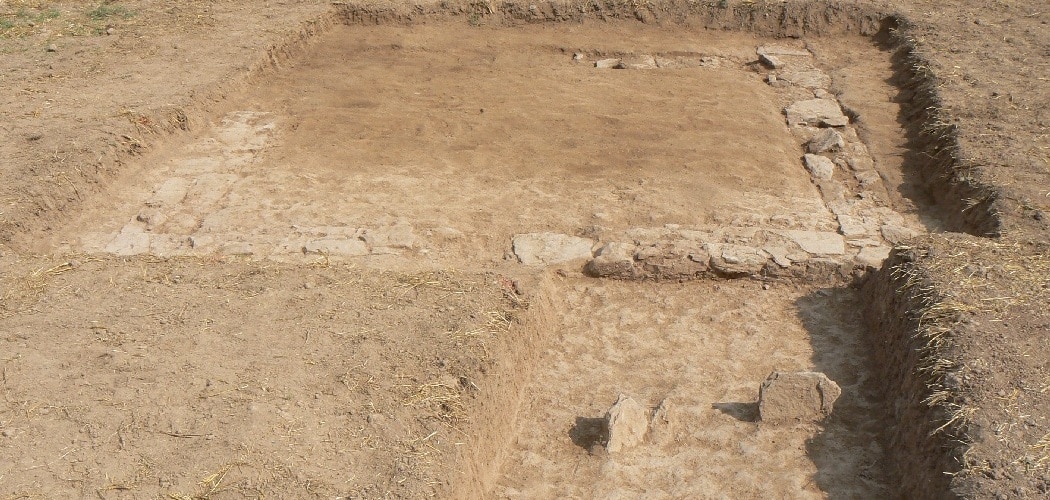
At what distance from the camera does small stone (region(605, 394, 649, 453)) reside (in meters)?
4.36

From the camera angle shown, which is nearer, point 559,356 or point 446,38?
point 559,356

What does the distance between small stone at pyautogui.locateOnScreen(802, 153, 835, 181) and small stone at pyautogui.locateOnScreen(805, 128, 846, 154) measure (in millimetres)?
92

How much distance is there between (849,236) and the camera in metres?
6.09

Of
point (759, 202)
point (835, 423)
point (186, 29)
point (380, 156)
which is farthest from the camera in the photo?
point (186, 29)

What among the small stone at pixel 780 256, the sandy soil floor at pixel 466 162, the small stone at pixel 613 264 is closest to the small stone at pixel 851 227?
the sandy soil floor at pixel 466 162

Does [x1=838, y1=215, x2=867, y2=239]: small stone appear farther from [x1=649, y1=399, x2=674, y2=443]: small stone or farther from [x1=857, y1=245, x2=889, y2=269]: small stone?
[x1=649, y1=399, x2=674, y2=443]: small stone

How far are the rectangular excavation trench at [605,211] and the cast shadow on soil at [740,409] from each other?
12 millimetres

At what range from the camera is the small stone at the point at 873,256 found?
571cm

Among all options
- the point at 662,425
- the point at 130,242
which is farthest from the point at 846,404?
the point at 130,242

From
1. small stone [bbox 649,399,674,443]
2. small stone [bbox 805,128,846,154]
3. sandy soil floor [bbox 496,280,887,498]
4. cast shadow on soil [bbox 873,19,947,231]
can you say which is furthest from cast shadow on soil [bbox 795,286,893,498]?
small stone [bbox 805,128,846,154]

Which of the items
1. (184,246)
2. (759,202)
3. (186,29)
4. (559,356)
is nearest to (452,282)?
(559,356)

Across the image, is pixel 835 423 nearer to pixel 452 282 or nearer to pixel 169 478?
pixel 452 282

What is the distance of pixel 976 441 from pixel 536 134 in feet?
15.6

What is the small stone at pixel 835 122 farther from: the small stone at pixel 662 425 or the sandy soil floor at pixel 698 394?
the small stone at pixel 662 425
